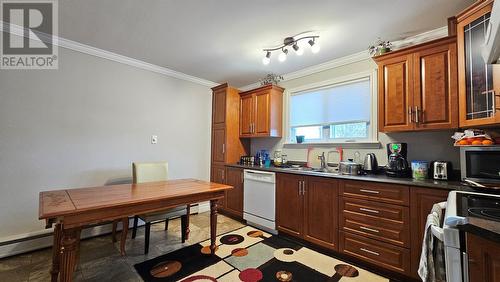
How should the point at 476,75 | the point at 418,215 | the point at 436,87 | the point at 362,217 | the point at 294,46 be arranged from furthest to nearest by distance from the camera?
the point at 294,46 → the point at 362,217 → the point at 436,87 → the point at 418,215 → the point at 476,75

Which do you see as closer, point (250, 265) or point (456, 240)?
point (456, 240)

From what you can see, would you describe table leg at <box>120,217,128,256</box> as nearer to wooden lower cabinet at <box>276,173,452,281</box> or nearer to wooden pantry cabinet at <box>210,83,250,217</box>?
wooden pantry cabinet at <box>210,83,250,217</box>

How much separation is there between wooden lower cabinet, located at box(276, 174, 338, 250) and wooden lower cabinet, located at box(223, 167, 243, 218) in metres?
0.74

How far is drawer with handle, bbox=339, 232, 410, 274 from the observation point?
5.87ft

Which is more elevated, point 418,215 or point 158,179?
point 158,179

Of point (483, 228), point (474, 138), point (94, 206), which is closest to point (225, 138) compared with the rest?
point (94, 206)

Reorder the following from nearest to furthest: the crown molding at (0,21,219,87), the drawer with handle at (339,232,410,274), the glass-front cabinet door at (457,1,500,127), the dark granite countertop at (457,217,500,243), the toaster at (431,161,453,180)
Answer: the dark granite countertop at (457,217,500,243) < the glass-front cabinet door at (457,1,500,127) < the drawer with handle at (339,232,410,274) < the toaster at (431,161,453,180) < the crown molding at (0,21,219,87)

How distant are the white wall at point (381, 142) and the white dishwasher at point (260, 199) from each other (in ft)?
2.40

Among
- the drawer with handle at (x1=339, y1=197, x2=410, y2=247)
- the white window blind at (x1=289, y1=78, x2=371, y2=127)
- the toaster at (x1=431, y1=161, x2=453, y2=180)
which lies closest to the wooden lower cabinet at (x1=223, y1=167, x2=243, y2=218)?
the white window blind at (x1=289, y1=78, x2=371, y2=127)

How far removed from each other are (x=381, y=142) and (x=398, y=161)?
403 millimetres

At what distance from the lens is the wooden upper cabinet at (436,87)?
181 centimetres

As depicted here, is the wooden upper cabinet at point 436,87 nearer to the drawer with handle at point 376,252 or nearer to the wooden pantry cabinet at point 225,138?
the drawer with handle at point 376,252

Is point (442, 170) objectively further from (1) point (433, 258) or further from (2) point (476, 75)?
(1) point (433, 258)

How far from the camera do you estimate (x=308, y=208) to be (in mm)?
2439
